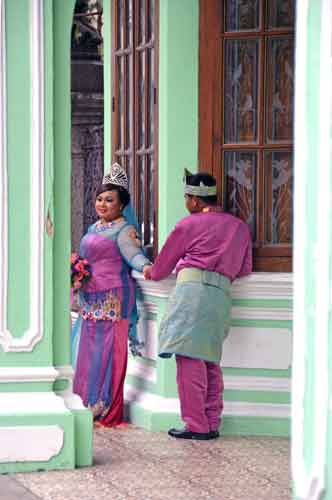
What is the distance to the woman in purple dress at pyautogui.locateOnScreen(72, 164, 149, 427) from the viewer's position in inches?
310

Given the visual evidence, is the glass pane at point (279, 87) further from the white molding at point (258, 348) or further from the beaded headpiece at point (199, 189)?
the white molding at point (258, 348)

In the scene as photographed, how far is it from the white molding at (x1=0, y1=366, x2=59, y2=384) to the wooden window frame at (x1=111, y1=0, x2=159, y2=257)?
165 cm

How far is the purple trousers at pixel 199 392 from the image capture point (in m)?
7.34

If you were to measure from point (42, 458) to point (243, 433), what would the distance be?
1.61 m

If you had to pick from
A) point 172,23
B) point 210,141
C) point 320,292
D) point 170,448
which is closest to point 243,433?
point 170,448

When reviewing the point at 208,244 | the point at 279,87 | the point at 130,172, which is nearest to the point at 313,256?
the point at 208,244

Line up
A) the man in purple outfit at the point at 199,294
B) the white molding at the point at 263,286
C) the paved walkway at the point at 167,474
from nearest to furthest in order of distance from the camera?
1. the paved walkway at the point at 167,474
2. the man in purple outfit at the point at 199,294
3. the white molding at the point at 263,286

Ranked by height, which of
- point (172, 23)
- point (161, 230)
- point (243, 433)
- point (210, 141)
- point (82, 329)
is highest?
point (172, 23)

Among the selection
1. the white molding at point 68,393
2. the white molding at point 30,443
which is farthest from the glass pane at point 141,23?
the white molding at point 30,443

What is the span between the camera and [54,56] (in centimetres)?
657

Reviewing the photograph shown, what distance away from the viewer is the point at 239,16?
25.1 ft

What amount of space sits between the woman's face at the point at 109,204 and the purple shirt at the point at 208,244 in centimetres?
67

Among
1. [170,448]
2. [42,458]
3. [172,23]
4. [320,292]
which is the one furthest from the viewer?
[172,23]

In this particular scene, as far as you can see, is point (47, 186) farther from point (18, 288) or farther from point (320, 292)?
point (320, 292)
